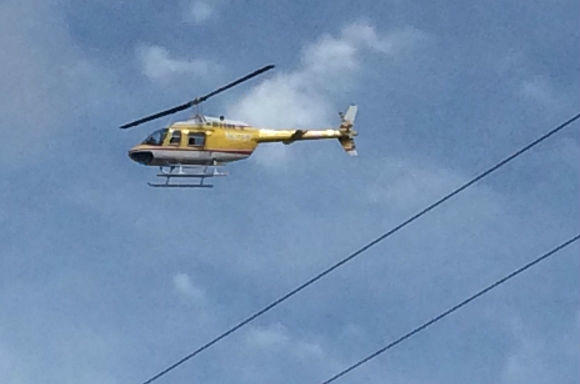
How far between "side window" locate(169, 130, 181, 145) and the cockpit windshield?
2.29 ft

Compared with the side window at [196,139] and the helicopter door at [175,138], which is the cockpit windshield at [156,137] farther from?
the side window at [196,139]

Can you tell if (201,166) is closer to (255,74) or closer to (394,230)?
(255,74)

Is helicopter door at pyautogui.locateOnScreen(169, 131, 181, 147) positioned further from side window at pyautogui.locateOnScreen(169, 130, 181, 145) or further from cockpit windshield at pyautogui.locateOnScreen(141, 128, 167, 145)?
cockpit windshield at pyautogui.locateOnScreen(141, 128, 167, 145)

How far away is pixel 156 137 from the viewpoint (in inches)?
4441

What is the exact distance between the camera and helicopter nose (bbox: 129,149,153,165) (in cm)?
11188

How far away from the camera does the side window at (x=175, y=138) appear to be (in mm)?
112625

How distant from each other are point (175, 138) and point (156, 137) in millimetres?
1653

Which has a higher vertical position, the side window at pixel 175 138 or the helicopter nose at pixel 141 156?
the side window at pixel 175 138

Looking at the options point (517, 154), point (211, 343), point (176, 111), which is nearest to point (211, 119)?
point (176, 111)

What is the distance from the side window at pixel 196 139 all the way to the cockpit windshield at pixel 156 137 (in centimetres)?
223

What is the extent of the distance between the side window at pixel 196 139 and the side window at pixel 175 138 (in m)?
0.89

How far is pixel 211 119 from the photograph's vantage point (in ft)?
377

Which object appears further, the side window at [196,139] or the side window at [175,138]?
the side window at [196,139]

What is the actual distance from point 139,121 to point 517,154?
247 ft
